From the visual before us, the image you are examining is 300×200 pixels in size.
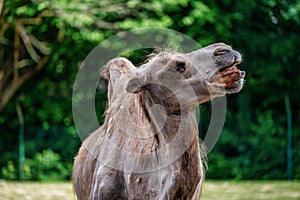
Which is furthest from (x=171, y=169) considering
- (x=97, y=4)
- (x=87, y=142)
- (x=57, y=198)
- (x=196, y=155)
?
(x=97, y=4)

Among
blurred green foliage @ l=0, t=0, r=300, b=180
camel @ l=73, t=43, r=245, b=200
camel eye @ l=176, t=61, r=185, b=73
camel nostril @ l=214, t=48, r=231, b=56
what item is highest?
camel nostril @ l=214, t=48, r=231, b=56

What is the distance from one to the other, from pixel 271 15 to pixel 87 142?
1155 centimetres

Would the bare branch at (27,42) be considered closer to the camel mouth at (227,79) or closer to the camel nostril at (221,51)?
the camel mouth at (227,79)

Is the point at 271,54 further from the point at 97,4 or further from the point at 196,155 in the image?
the point at 196,155

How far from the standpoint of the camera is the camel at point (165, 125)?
4.69m

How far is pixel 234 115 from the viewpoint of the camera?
18.1 metres

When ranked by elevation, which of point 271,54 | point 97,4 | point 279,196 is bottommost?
point 279,196

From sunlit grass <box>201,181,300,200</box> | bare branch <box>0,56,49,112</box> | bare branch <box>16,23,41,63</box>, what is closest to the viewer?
sunlit grass <box>201,181,300,200</box>

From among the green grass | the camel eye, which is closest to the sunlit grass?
the green grass

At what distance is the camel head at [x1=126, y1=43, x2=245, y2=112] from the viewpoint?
185 inches

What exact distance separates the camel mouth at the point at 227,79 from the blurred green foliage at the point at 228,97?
458 inches

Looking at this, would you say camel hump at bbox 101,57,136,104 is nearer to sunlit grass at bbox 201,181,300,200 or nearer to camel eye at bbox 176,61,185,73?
camel eye at bbox 176,61,185,73

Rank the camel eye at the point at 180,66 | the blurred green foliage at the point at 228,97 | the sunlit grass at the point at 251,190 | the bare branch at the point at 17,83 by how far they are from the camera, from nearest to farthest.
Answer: the camel eye at the point at 180,66
the sunlit grass at the point at 251,190
the blurred green foliage at the point at 228,97
the bare branch at the point at 17,83

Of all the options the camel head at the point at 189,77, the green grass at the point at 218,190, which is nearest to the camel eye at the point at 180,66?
the camel head at the point at 189,77
